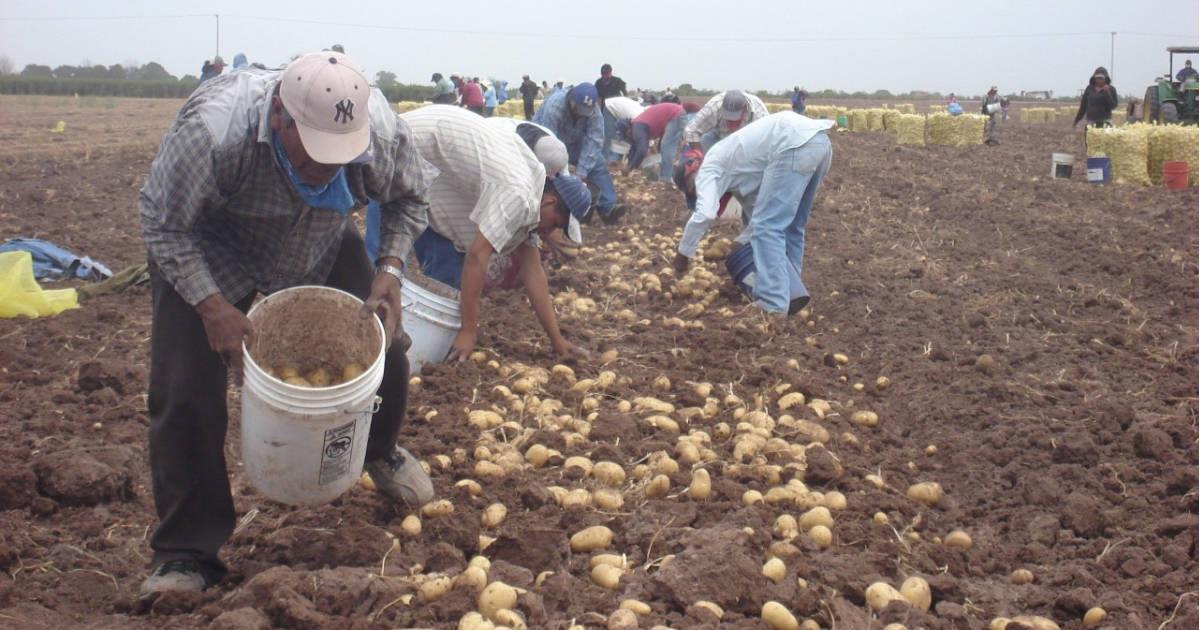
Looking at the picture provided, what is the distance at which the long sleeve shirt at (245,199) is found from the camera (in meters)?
2.44

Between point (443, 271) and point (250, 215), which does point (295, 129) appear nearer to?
point (250, 215)

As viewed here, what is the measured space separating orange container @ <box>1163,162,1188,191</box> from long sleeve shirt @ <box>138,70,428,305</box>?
35.9 ft

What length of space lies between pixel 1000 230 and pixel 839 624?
722 centimetres

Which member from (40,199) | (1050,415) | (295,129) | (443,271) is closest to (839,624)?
(295,129)

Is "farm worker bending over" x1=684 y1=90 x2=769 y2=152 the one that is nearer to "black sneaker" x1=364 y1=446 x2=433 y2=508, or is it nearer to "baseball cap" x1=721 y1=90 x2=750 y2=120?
"baseball cap" x1=721 y1=90 x2=750 y2=120

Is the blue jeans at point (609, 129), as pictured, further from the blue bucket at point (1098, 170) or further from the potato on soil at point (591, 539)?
the potato on soil at point (591, 539)

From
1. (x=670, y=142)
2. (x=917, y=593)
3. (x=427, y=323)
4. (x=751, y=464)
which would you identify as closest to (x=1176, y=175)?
(x=670, y=142)

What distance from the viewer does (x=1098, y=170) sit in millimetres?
12258

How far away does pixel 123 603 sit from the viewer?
2.60 m

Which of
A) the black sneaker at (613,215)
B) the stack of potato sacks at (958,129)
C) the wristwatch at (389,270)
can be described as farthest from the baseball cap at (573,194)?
A: the stack of potato sacks at (958,129)

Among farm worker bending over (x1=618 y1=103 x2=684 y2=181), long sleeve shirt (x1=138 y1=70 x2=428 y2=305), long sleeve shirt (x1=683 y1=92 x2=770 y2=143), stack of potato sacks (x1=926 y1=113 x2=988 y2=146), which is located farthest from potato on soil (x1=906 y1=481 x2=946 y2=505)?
stack of potato sacks (x1=926 y1=113 x2=988 y2=146)

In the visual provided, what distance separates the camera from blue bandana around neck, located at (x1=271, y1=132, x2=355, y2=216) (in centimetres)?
252

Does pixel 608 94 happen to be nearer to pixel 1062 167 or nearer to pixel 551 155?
pixel 1062 167

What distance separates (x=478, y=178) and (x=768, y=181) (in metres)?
2.15
